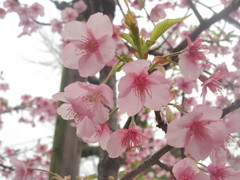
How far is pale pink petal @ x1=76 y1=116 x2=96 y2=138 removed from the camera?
2.46 feet

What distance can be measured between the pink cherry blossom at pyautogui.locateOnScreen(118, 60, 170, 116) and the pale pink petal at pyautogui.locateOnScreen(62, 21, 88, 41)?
210mm

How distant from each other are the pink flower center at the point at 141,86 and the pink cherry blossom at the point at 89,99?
0.26 feet

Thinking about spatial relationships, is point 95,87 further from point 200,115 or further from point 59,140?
point 59,140

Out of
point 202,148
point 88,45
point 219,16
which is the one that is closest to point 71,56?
point 88,45

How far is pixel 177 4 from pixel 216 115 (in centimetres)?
323

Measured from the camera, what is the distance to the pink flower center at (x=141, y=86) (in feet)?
2.51

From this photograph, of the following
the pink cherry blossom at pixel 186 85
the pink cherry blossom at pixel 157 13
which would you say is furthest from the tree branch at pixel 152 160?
the pink cherry blossom at pixel 186 85

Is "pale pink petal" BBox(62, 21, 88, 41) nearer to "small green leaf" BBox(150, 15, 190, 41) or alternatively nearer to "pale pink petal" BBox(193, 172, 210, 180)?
"small green leaf" BBox(150, 15, 190, 41)

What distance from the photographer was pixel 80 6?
8.89 feet

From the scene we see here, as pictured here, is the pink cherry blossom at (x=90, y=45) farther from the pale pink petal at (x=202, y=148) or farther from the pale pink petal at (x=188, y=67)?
the pale pink petal at (x=202, y=148)

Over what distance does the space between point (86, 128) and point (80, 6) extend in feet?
7.29

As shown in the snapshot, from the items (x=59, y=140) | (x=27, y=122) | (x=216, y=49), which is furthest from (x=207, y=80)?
(x=27, y=122)

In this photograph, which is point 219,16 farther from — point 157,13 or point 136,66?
point 136,66

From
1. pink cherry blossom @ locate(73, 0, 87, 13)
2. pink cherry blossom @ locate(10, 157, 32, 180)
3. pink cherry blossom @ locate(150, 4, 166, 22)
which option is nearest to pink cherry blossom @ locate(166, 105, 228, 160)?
pink cherry blossom @ locate(10, 157, 32, 180)
